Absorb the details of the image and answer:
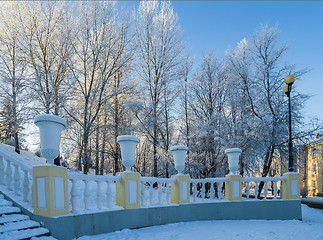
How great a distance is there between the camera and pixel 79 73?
546 inches

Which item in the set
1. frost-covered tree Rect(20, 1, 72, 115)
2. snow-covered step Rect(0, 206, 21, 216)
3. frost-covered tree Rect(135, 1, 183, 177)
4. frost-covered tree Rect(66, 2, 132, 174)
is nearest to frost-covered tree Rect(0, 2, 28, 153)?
frost-covered tree Rect(20, 1, 72, 115)

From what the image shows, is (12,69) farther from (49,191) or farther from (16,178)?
(49,191)

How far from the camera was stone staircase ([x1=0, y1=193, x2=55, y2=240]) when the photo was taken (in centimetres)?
365

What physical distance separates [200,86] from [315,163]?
96.7 feet

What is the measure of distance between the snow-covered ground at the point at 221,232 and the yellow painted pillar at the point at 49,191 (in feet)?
2.65

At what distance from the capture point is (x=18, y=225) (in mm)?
3891

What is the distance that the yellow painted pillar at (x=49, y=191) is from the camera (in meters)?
3.97

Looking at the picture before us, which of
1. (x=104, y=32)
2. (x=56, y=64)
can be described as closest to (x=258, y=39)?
(x=104, y=32)

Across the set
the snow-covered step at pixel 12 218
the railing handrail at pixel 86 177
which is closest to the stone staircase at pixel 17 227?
the snow-covered step at pixel 12 218

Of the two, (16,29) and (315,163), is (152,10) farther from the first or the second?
(315,163)

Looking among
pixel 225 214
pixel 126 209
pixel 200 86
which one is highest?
pixel 200 86

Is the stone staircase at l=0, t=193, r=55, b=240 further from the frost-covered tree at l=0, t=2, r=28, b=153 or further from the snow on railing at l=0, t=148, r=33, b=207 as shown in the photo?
the frost-covered tree at l=0, t=2, r=28, b=153

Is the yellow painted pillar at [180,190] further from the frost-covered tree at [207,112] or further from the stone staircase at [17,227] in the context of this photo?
the frost-covered tree at [207,112]

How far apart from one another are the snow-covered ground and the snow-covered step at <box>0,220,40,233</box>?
35.0 inches
